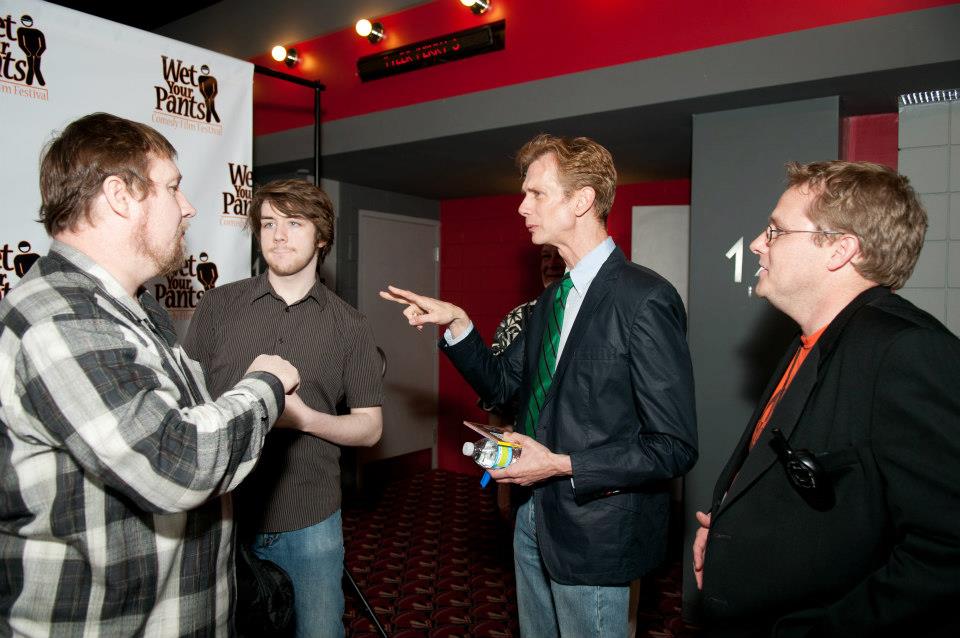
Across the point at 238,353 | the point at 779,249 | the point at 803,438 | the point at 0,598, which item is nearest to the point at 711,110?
the point at 779,249

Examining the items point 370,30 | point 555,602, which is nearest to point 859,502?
point 555,602

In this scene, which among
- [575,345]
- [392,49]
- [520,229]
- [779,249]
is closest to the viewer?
[779,249]

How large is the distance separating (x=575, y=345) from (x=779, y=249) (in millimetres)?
545

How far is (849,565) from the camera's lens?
1108mm

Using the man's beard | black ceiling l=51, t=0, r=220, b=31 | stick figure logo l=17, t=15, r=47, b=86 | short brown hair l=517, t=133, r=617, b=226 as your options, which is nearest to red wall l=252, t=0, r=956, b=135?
black ceiling l=51, t=0, r=220, b=31

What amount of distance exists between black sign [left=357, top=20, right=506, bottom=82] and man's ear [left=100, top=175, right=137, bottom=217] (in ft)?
8.58

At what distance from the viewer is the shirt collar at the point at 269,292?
1.95m

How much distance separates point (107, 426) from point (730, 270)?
8.96 feet

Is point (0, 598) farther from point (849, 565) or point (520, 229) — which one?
point (520, 229)

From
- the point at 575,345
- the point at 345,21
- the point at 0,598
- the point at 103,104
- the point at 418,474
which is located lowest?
the point at 418,474

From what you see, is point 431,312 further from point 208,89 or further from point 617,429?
point 208,89

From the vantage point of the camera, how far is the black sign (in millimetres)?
3391

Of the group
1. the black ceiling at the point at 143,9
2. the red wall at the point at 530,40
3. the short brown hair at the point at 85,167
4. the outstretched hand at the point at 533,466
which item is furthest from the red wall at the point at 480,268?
the short brown hair at the point at 85,167

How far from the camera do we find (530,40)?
3.27 m
